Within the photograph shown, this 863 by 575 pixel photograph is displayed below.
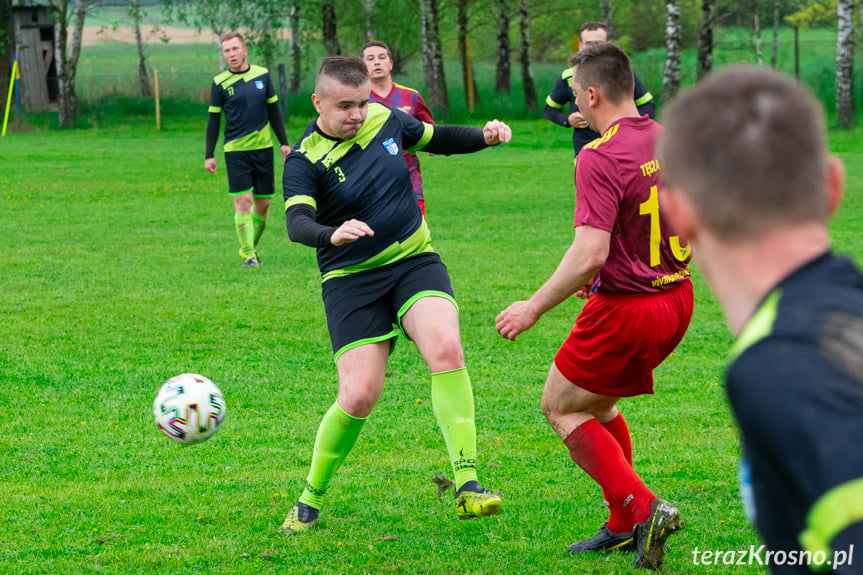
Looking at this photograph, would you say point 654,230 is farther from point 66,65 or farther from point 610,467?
point 66,65

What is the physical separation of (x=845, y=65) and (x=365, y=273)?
76.4 ft

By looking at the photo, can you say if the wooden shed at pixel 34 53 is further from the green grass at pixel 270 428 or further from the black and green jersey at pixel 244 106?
the black and green jersey at pixel 244 106

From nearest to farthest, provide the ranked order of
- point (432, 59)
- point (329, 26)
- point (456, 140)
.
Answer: point (456, 140) < point (432, 59) < point (329, 26)

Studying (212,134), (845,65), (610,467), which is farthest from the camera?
(845,65)

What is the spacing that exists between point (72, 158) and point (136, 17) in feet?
43.5

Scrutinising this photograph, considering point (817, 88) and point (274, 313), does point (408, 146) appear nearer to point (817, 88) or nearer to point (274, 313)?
point (274, 313)

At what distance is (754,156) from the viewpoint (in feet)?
5.02

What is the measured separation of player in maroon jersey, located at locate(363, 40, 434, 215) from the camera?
8.74m

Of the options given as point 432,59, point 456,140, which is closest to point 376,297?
point 456,140

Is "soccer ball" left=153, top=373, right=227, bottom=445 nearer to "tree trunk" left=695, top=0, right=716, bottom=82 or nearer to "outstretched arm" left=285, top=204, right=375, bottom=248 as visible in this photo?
"outstretched arm" left=285, top=204, right=375, bottom=248

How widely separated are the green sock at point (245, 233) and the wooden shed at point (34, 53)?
2649cm

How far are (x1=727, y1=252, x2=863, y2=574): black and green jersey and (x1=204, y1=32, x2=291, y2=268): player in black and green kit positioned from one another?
10.8 metres

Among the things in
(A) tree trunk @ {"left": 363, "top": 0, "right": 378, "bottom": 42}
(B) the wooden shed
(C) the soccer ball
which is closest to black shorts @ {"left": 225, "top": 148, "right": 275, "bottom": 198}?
(C) the soccer ball

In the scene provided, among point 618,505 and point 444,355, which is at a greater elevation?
point 444,355
